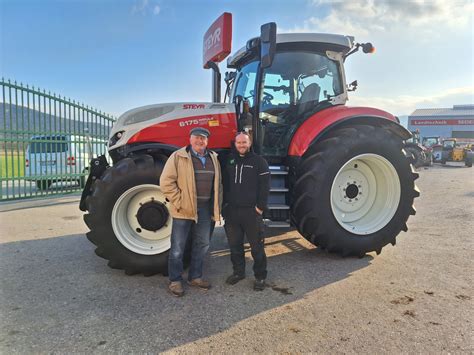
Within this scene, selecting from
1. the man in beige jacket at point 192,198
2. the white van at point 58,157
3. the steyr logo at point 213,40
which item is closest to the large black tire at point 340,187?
the man in beige jacket at point 192,198

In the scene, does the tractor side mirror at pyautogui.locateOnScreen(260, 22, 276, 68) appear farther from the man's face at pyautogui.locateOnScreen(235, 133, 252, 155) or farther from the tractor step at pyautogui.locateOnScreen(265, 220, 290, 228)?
the tractor step at pyautogui.locateOnScreen(265, 220, 290, 228)

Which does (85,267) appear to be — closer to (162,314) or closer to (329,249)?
(162,314)

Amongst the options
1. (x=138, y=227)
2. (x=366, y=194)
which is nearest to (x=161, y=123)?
(x=138, y=227)

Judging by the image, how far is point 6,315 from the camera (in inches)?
116

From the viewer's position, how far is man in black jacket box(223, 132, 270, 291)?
11.3ft

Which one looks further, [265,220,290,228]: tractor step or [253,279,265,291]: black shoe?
[265,220,290,228]: tractor step

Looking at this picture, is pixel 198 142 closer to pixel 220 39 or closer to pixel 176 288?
pixel 176 288

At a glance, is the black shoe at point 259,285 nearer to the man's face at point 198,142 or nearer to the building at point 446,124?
the man's face at point 198,142

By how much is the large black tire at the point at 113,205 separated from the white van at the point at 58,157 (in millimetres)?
5949

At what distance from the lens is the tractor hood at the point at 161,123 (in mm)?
3912

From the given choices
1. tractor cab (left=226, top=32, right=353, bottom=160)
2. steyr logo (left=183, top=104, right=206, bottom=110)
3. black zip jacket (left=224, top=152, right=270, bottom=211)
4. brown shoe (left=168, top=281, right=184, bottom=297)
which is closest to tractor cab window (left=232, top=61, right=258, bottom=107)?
tractor cab (left=226, top=32, right=353, bottom=160)

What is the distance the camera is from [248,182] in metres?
3.44

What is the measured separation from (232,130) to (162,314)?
87.5 inches

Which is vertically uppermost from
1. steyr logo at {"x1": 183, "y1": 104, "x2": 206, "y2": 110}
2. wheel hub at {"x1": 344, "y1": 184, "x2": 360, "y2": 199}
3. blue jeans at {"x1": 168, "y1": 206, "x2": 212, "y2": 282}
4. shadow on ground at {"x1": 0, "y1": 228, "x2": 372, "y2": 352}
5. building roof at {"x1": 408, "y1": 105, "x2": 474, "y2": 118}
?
building roof at {"x1": 408, "y1": 105, "x2": 474, "y2": 118}
